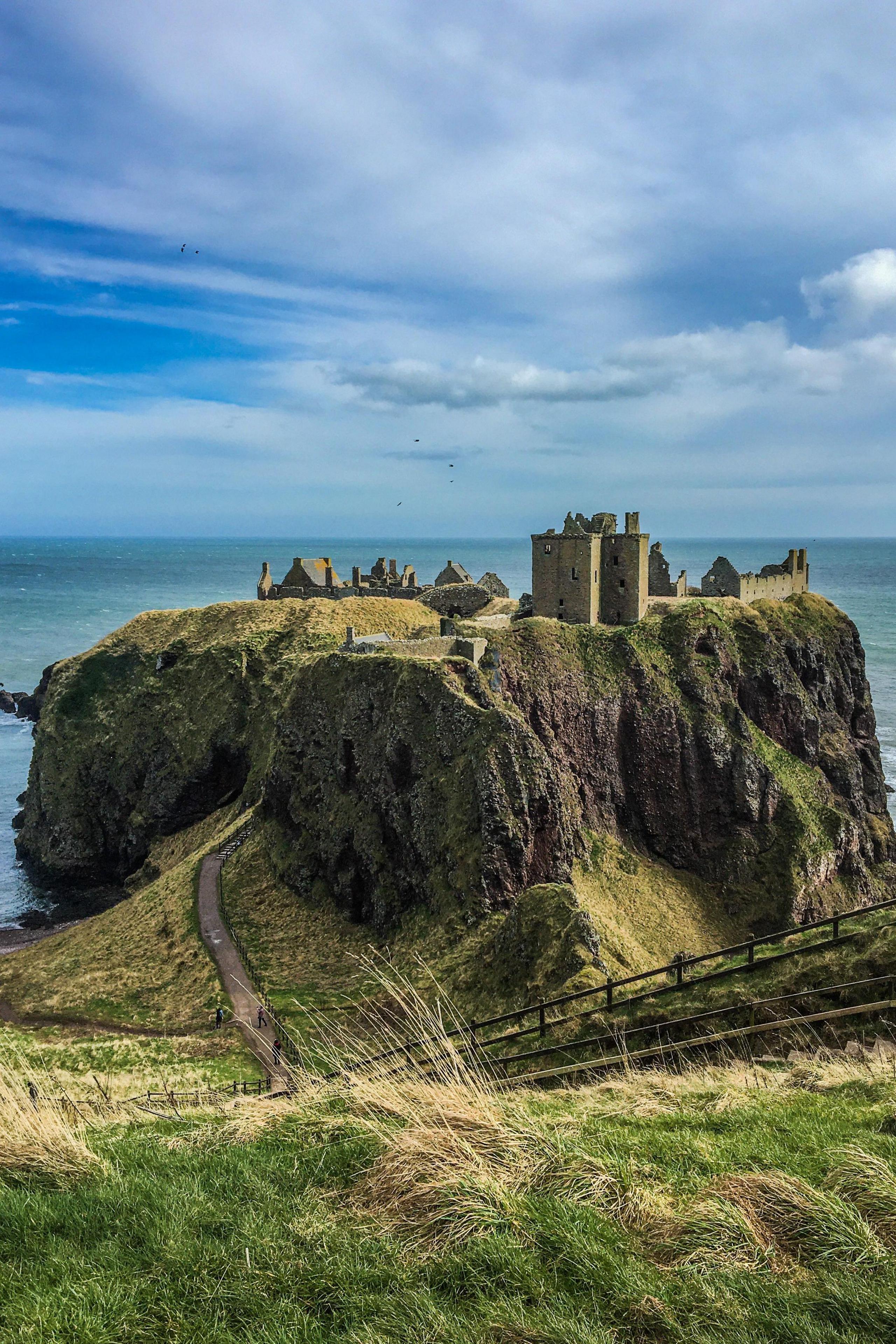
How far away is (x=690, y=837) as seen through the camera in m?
55.4

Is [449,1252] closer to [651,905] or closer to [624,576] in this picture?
[651,905]

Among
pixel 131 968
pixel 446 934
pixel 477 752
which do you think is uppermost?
pixel 477 752

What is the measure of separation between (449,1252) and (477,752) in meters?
34.7

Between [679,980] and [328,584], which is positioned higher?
[328,584]

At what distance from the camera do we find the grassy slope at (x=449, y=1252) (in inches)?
273

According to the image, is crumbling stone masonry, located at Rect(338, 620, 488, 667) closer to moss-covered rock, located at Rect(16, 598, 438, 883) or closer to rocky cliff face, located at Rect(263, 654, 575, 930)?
rocky cliff face, located at Rect(263, 654, 575, 930)

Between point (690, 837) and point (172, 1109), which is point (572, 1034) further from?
point (690, 837)

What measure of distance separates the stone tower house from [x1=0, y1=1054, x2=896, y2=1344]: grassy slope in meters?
51.1

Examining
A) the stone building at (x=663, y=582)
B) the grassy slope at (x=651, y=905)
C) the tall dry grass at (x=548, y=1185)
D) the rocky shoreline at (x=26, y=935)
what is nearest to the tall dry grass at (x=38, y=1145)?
the tall dry grass at (x=548, y=1185)

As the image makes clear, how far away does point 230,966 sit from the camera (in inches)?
1610

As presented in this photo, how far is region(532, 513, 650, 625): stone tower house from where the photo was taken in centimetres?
5991

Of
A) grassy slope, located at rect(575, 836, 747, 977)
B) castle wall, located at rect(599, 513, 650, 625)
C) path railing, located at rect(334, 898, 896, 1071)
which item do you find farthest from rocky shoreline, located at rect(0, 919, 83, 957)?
path railing, located at rect(334, 898, 896, 1071)

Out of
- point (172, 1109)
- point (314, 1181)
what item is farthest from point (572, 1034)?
point (314, 1181)

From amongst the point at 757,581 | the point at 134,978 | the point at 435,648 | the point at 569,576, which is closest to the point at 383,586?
the point at 569,576
